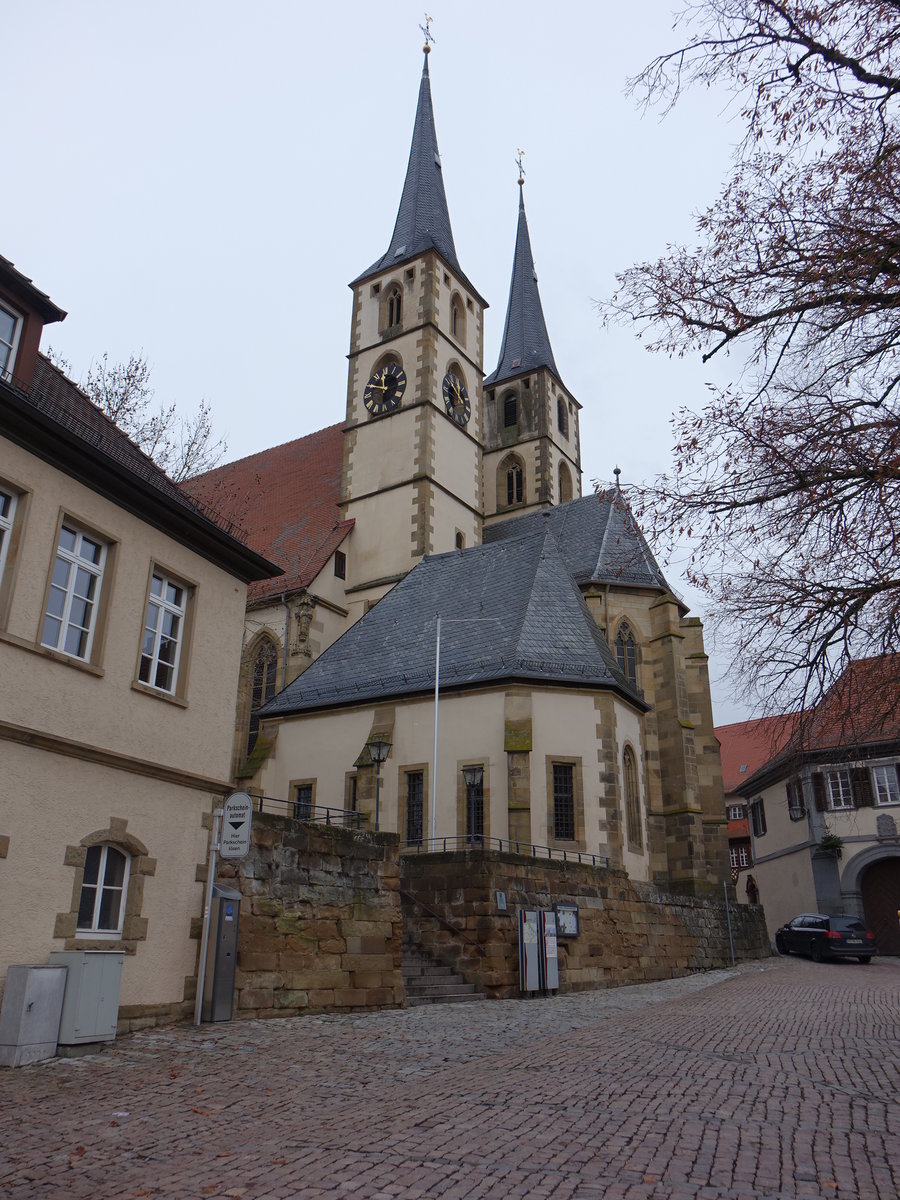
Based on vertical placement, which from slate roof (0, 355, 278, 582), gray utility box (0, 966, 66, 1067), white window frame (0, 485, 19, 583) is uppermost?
slate roof (0, 355, 278, 582)

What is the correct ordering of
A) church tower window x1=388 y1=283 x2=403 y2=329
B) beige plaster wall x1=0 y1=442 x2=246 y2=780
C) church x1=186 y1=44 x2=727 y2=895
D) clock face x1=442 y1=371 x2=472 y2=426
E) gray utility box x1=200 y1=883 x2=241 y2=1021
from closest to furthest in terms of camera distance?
beige plaster wall x1=0 y1=442 x2=246 y2=780 < gray utility box x1=200 y1=883 x2=241 y2=1021 < church x1=186 y1=44 x2=727 y2=895 < clock face x1=442 y1=371 x2=472 y2=426 < church tower window x1=388 y1=283 x2=403 y2=329

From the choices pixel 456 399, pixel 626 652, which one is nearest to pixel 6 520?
pixel 626 652

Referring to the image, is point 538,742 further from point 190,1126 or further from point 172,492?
point 190,1126

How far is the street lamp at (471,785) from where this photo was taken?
20.8 m

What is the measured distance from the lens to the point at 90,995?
892 cm

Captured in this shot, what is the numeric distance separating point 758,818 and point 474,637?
2297 centimetres

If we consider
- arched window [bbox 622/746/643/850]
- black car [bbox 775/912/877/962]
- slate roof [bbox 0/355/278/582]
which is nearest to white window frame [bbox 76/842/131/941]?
slate roof [bbox 0/355/278/582]

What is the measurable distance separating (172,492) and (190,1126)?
26.2ft

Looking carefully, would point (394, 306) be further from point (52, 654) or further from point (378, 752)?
point (52, 654)

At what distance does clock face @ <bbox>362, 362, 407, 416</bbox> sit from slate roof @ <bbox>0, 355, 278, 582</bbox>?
74.7 feet

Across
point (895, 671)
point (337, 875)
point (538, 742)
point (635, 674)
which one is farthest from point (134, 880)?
point (635, 674)

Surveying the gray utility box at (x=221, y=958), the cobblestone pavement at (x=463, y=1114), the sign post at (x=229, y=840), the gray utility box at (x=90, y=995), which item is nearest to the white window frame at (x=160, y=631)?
the sign post at (x=229, y=840)

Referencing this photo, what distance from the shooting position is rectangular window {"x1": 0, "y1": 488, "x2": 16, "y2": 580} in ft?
31.5

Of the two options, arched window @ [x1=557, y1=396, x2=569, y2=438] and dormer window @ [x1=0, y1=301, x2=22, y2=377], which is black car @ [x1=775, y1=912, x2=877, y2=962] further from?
arched window @ [x1=557, y1=396, x2=569, y2=438]
